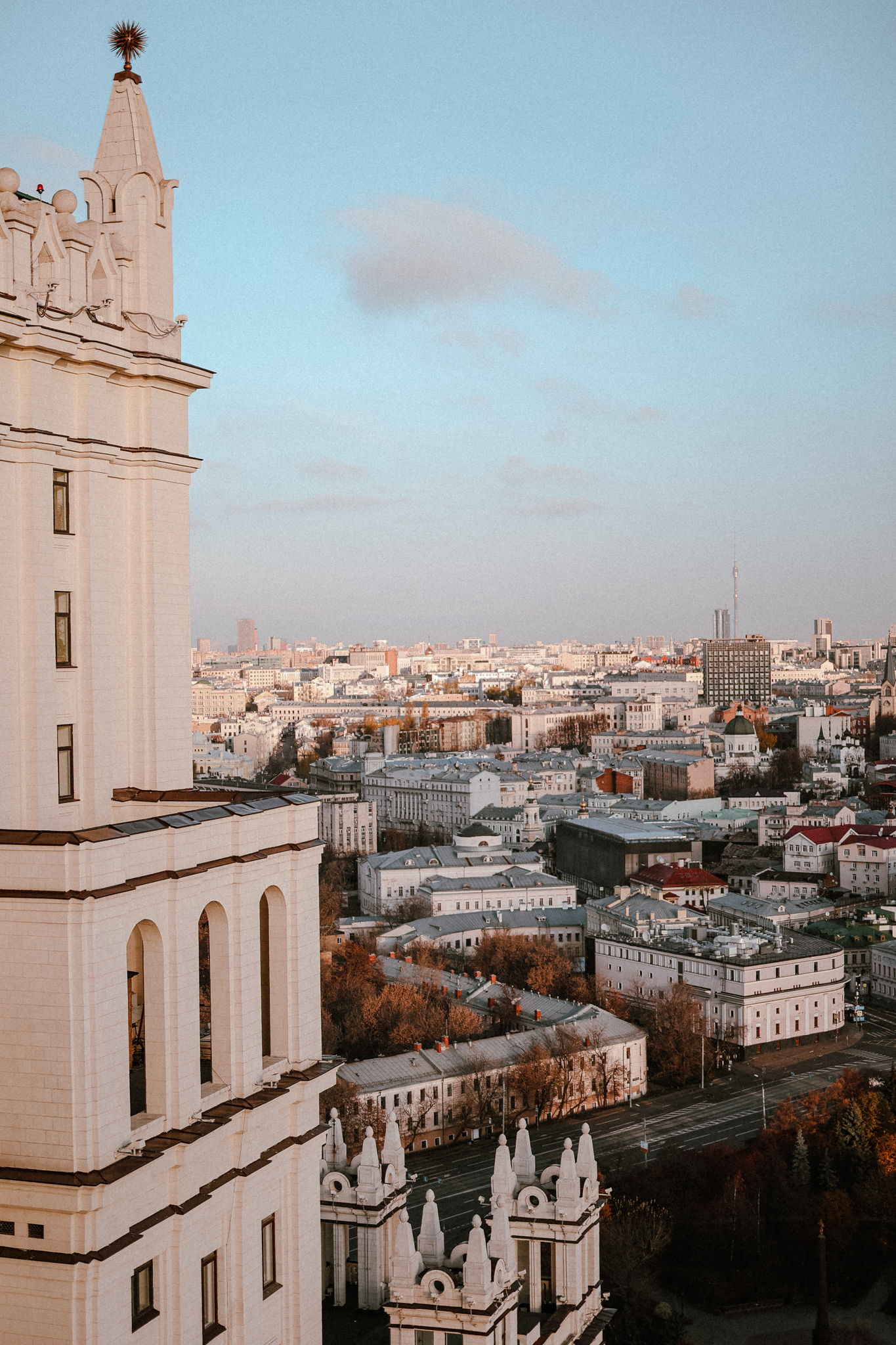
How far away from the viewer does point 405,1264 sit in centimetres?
968

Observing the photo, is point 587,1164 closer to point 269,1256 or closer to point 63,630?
point 269,1256

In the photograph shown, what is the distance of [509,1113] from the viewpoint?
3231 cm

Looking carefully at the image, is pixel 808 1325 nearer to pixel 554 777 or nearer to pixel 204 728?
pixel 554 777

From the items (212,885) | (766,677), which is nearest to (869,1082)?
(212,885)

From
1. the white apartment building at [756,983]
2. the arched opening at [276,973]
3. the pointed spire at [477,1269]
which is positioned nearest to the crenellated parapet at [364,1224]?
the pointed spire at [477,1269]

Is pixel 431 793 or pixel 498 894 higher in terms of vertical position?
pixel 431 793

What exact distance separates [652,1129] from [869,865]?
1080 inches

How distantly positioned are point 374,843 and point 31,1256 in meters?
61.4

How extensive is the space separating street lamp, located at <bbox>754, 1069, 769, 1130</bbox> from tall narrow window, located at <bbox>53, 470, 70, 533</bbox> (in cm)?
2561

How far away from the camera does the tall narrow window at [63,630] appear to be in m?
7.52

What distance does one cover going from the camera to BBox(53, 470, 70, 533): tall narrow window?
749 cm

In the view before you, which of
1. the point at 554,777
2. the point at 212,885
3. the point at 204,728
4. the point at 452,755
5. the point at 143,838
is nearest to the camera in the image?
the point at 143,838

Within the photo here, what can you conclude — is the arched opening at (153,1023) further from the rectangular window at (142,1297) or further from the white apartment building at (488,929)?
the white apartment building at (488,929)

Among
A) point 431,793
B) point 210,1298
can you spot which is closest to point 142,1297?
point 210,1298
